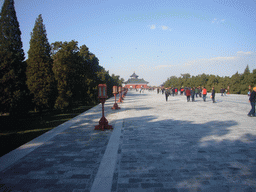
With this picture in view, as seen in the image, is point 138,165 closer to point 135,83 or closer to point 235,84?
point 235,84

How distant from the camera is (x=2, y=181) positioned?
3346mm

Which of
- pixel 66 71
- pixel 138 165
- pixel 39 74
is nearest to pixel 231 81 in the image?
pixel 66 71

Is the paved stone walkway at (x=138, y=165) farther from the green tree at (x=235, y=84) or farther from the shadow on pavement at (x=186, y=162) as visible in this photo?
the green tree at (x=235, y=84)

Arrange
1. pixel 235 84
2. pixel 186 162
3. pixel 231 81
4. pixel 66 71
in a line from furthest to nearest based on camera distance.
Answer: pixel 231 81 → pixel 235 84 → pixel 66 71 → pixel 186 162

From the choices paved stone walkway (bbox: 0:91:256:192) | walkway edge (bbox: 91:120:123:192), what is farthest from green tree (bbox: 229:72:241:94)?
walkway edge (bbox: 91:120:123:192)

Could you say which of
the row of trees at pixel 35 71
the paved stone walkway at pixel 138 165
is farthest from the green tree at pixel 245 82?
the paved stone walkway at pixel 138 165

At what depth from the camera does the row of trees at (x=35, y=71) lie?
10406 mm

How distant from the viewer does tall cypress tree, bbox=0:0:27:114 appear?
401 inches

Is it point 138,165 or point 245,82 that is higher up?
point 245,82

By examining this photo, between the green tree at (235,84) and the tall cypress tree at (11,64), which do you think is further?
the green tree at (235,84)

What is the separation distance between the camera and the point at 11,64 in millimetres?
10867

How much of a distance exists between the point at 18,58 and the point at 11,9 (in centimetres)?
366

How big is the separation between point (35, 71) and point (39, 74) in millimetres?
323

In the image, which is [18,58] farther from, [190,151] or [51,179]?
[190,151]
